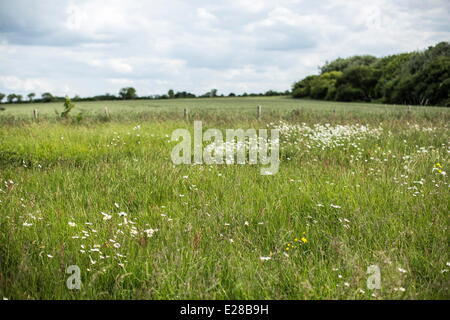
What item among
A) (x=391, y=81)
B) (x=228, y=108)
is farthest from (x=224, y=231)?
(x=391, y=81)

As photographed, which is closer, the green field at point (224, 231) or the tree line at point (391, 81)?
the green field at point (224, 231)

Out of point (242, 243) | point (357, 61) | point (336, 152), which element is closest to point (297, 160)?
point (336, 152)

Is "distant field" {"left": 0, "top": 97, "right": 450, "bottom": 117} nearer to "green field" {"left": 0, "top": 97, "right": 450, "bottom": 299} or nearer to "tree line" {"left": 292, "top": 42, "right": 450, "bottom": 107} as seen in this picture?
"tree line" {"left": 292, "top": 42, "right": 450, "bottom": 107}

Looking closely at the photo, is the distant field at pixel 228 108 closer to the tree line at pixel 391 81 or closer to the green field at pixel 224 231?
the tree line at pixel 391 81

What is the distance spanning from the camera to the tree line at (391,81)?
141 feet

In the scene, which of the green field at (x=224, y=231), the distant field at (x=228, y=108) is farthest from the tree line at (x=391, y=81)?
the green field at (x=224, y=231)

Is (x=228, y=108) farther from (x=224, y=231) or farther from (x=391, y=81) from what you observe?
(x=391, y=81)

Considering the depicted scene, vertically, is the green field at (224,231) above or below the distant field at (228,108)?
below

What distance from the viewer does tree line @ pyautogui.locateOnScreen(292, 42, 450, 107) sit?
42.9 m

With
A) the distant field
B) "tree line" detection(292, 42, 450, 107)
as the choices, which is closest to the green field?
the distant field

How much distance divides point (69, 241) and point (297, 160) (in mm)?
6148

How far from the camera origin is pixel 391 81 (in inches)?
2067
